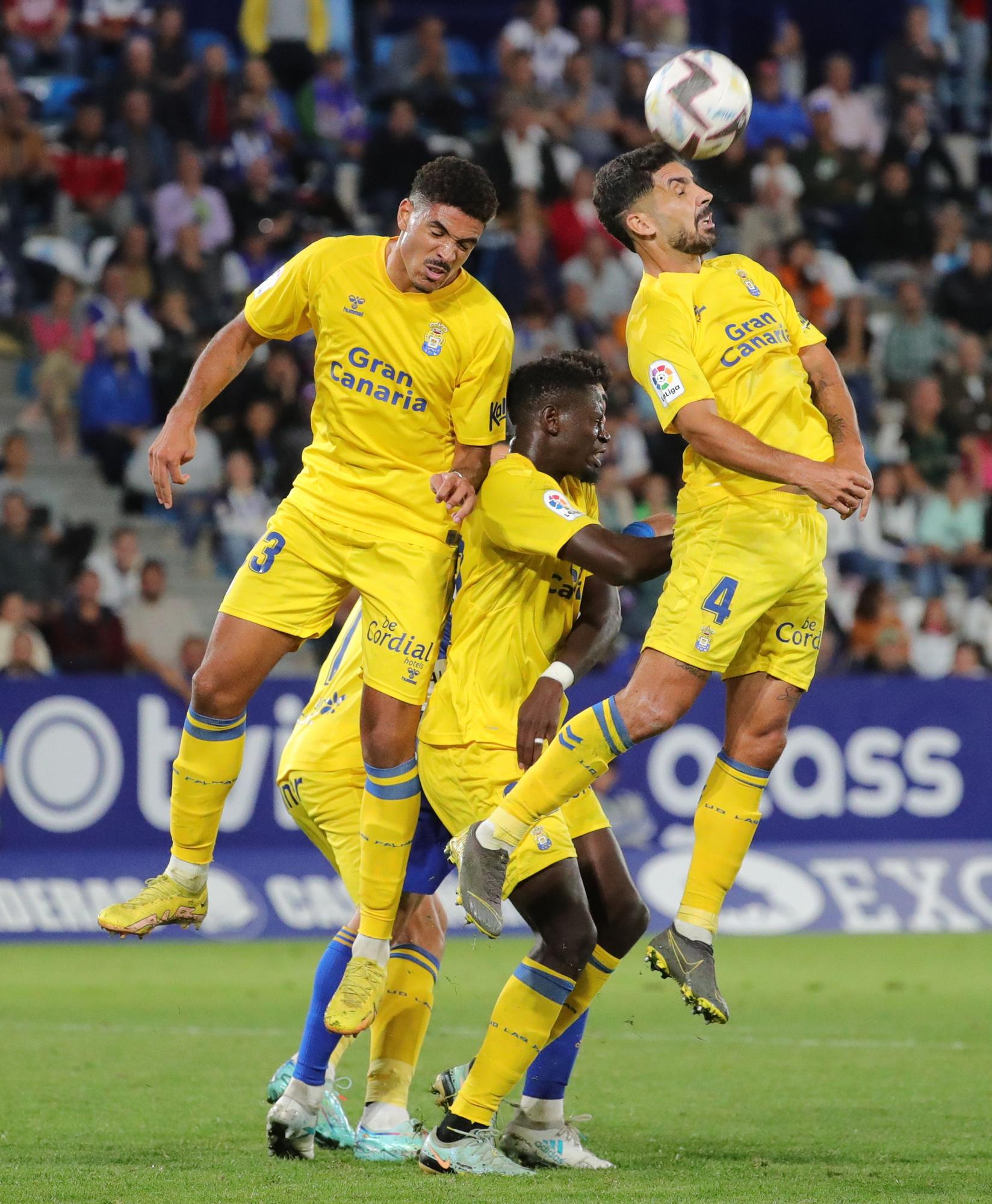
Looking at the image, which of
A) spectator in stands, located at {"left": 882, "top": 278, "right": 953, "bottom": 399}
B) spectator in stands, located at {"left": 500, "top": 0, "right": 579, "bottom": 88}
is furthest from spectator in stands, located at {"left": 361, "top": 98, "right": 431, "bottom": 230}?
spectator in stands, located at {"left": 882, "top": 278, "right": 953, "bottom": 399}

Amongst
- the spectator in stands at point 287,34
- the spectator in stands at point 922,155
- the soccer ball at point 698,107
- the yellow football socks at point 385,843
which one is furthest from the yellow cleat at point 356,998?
the spectator in stands at point 922,155

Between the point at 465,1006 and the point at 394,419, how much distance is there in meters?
4.15

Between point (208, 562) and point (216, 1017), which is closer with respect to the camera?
point (216, 1017)

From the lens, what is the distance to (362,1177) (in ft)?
18.3

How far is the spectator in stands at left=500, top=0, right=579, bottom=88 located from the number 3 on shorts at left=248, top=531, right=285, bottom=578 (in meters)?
12.8

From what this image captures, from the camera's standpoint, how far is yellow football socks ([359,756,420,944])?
6.18 meters

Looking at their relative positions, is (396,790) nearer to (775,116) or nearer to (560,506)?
(560,506)

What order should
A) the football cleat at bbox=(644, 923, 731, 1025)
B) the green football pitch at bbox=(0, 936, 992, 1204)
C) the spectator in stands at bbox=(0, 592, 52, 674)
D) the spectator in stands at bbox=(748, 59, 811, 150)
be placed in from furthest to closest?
the spectator in stands at bbox=(748, 59, 811, 150) < the spectator in stands at bbox=(0, 592, 52, 674) < the football cleat at bbox=(644, 923, 731, 1025) < the green football pitch at bbox=(0, 936, 992, 1204)

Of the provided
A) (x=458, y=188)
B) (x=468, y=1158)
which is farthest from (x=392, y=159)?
(x=468, y=1158)

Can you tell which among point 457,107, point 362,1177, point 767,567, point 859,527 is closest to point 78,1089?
point 362,1177

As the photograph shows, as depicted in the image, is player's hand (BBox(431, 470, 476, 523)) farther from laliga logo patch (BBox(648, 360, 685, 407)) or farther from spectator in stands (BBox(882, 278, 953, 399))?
spectator in stands (BBox(882, 278, 953, 399))

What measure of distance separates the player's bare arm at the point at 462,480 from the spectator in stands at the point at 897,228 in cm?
1265

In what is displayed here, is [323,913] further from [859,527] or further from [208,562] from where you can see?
[859,527]

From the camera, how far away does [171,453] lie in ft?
20.8
